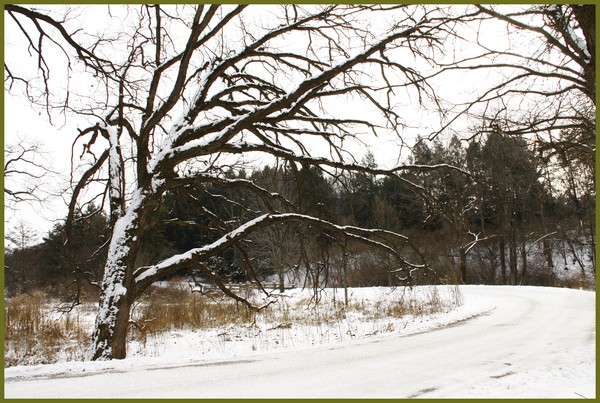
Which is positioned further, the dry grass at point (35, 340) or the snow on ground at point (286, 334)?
the dry grass at point (35, 340)

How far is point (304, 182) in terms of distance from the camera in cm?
1051

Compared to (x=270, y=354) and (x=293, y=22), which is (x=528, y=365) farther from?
(x=293, y=22)

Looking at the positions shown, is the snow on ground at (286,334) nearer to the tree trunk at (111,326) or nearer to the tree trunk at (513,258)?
the tree trunk at (111,326)

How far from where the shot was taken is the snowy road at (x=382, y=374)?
15.1 feet

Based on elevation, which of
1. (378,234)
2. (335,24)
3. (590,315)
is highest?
(335,24)

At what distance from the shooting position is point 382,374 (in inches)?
213

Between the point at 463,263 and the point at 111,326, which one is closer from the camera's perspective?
the point at 111,326

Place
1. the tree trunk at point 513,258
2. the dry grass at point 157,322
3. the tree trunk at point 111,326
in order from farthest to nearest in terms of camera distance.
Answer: the tree trunk at point 513,258 → the dry grass at point 157,322 → the tree trunk at point 111,326

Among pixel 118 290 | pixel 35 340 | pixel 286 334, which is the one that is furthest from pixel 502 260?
pixel 118 290

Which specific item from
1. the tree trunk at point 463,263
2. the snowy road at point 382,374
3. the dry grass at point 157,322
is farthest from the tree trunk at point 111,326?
the tree trunk at point 463,263

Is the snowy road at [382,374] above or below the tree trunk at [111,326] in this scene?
below

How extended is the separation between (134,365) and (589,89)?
7.40 metres

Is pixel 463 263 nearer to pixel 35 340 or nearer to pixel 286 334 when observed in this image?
pixel 286 334

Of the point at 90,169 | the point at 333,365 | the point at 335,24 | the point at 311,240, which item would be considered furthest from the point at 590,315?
the point at 90,169
